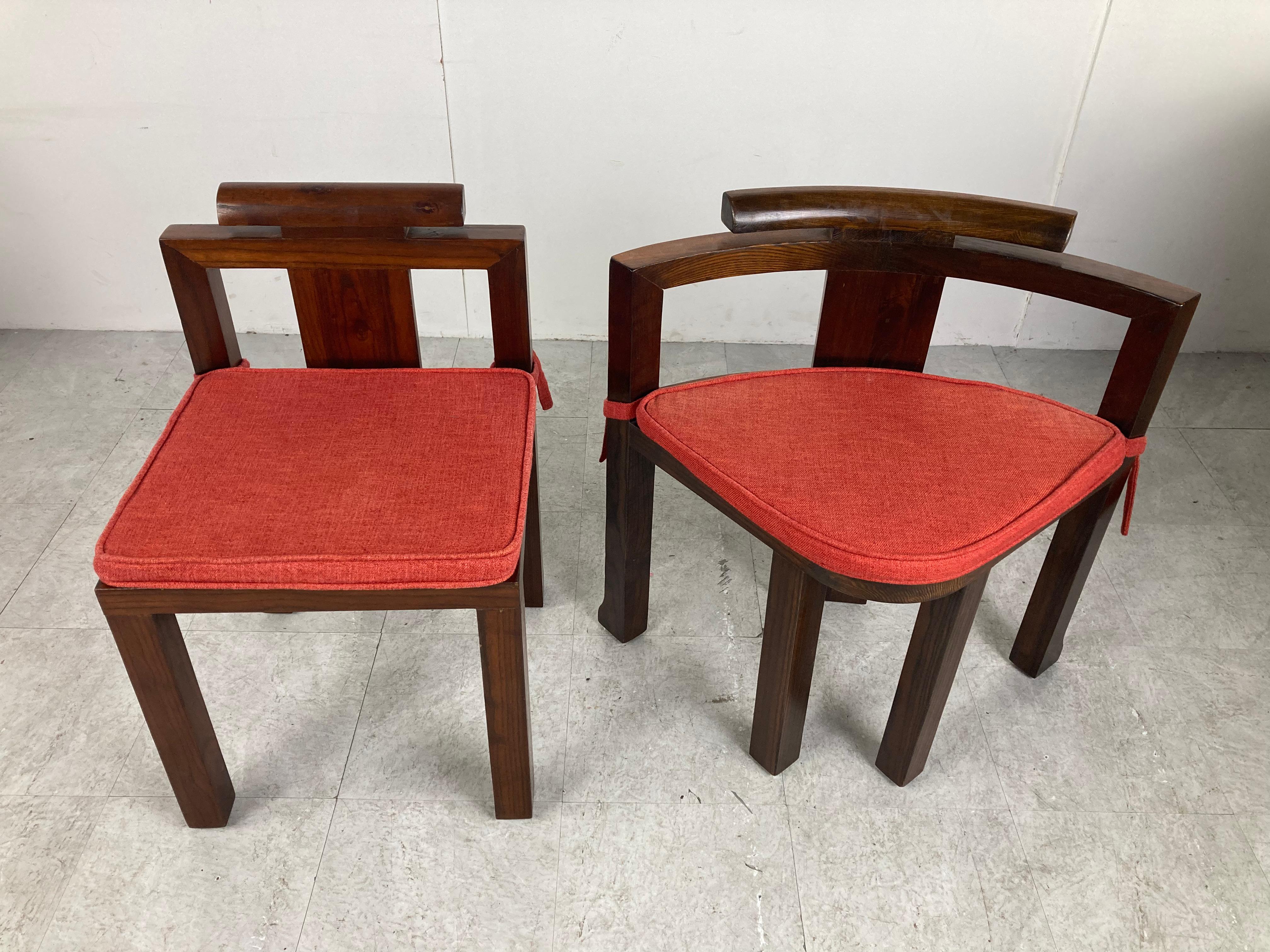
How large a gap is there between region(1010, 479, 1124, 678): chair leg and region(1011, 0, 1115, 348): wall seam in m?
0.85

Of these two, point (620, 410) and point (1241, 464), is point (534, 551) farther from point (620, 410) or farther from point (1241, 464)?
point (1241, 464)

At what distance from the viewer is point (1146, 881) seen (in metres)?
1.27

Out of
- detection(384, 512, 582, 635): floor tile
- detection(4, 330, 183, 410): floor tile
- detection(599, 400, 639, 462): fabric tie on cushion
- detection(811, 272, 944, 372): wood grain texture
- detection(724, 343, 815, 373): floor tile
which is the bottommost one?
detection(384, 512, 582, 635): floor tile

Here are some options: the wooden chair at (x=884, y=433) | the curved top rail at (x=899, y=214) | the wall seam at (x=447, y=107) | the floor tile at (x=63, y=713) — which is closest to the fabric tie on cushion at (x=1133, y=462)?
the wooden chair at (x=884, y=433)

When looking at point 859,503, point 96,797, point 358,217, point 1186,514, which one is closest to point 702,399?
point 859,503

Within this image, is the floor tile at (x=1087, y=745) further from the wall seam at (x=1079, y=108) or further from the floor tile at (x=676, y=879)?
the wall seam at (x=1079, y=108)

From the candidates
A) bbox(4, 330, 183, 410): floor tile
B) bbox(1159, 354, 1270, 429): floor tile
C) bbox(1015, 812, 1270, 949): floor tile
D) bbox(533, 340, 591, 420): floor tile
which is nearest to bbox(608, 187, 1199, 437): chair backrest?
bbox(1015, 812, 1270, 949): floor tile

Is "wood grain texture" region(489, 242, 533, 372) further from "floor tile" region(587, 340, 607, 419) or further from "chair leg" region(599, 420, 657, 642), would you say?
"floor tile" region(587, 340, 607, 419)

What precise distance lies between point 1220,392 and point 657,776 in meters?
1.86

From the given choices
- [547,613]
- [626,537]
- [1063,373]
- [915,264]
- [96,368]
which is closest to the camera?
[915,264]

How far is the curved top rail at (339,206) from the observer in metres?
1.27

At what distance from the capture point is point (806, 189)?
1344 mm

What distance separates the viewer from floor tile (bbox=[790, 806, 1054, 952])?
1.20 meters

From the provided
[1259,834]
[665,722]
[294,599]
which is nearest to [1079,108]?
[1259,834]
